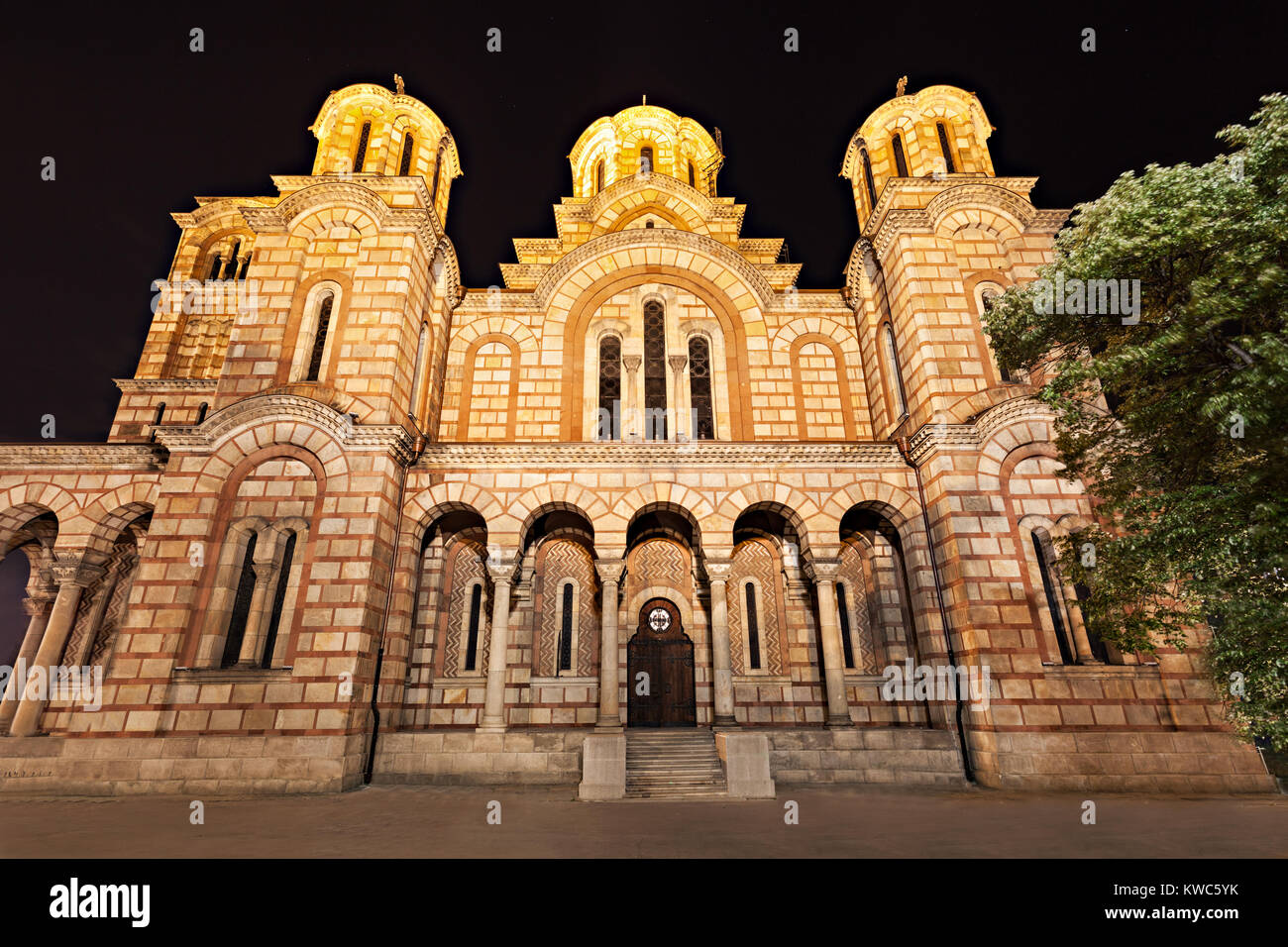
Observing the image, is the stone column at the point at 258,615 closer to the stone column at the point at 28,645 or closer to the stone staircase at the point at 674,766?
the stone column at the point at 28,645

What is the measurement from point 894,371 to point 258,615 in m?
16.0

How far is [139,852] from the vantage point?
6.12m

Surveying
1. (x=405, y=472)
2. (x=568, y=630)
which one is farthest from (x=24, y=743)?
(x=568, y=630)

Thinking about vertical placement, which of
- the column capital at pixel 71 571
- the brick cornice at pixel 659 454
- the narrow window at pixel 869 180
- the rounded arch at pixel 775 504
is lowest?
the column capital at pixel 71 571

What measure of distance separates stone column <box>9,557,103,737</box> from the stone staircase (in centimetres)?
1304

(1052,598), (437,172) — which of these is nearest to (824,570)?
(1052,598)

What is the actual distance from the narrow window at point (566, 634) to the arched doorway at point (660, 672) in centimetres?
158

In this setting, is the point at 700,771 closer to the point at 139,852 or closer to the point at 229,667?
the point at 139,852

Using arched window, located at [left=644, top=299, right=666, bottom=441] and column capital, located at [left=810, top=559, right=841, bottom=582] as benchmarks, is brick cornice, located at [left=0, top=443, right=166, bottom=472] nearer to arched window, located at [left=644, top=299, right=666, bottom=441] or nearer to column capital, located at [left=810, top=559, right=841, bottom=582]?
arched window, located at [left=644, top=299, right=666, bottom=441]

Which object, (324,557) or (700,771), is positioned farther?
(324,557)

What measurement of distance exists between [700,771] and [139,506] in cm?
1415

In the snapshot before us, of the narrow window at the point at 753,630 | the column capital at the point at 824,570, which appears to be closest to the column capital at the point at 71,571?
the narrow window at the point at 753,630

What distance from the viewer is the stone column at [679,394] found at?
54.5 ft

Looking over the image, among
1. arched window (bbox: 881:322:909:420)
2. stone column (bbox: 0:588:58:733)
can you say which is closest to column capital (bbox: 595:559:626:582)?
arched window (bbox: 881:322:909:420)
